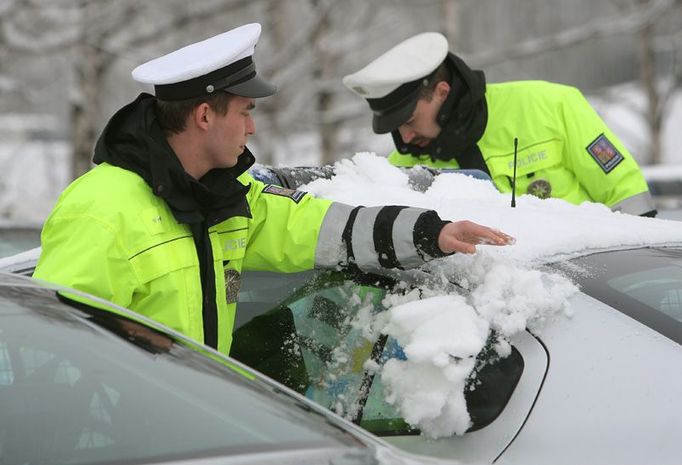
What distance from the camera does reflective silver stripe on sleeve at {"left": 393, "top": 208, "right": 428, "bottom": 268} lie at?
2.42m

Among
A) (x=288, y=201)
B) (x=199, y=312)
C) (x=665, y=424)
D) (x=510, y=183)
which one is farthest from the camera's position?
(x=510, y=183)

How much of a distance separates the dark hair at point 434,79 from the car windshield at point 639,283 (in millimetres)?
1468

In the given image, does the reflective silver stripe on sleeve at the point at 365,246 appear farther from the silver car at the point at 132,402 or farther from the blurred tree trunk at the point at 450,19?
the blurred tree trunk at the point at 450,19

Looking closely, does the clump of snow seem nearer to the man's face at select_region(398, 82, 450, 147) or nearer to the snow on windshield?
the snow on windshield

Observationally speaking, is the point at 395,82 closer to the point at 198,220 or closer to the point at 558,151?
the point at 558,151

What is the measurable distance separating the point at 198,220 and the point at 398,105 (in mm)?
1456

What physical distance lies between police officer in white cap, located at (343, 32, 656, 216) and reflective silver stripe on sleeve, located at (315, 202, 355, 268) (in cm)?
117

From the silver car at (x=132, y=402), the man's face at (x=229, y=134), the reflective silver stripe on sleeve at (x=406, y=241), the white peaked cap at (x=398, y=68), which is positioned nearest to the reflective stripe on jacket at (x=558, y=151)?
the white peaked cap at (x=398, y=68)

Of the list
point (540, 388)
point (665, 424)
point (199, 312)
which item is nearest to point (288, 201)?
point (199, 312)

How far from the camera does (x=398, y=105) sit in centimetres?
371

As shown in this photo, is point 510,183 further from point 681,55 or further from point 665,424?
point 681,55

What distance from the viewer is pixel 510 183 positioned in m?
3.74

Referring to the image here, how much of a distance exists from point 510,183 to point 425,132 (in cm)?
36

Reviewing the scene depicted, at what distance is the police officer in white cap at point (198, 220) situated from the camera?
7.50 feet
